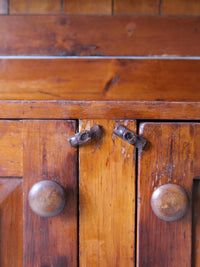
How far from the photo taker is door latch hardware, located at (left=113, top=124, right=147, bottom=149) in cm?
38

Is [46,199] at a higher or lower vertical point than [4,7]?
lower

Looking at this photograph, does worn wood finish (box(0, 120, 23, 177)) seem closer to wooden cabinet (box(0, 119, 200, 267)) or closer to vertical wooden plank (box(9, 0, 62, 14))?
wooden cabinet (box(0, 119, 200, 267))

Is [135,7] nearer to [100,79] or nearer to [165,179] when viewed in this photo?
[100,79]

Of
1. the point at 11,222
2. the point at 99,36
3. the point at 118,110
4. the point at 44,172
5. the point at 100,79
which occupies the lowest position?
the point at 11,222

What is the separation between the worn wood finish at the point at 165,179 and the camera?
396 millimetres

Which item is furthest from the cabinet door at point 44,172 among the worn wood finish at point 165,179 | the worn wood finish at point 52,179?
the worn wood finish at point 165,179

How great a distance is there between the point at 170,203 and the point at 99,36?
20.0 inches

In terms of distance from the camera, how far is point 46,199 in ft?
1.22

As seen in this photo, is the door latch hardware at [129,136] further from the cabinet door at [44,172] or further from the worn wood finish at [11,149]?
the worn wood finish at [11,149]

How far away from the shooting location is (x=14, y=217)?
433mm

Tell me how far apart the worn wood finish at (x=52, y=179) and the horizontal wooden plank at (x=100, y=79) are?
264 mm

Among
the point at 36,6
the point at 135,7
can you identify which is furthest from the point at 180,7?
the point at 36,6

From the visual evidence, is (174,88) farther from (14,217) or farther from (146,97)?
(14,217)

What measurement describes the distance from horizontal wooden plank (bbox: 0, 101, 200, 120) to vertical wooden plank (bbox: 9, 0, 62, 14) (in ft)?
1.35
